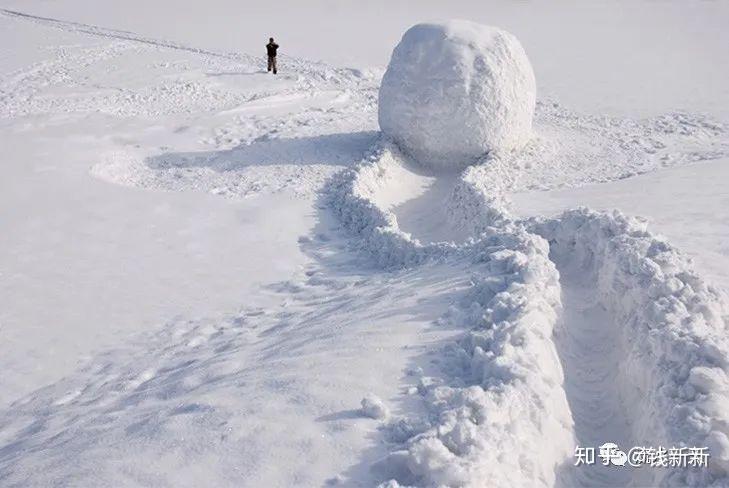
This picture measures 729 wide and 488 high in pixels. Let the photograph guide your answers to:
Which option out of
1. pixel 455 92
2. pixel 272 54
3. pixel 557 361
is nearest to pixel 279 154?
pixel 455 92

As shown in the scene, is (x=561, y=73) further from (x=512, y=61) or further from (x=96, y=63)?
(x=96, y=63)

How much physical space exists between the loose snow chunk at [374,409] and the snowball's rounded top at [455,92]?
734cm

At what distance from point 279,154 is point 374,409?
26.9 ft

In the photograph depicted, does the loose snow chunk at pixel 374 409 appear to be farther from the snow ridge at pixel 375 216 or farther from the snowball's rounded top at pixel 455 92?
the snowball's rounded top at pixel 455 92

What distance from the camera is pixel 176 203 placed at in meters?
9.98

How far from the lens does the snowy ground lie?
12.4 ft

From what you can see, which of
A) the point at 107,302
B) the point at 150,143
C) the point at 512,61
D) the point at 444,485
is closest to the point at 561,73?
the point at 512,61

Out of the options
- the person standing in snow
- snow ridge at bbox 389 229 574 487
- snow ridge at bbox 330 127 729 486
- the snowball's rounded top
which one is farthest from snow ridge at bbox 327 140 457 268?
the person standing in snow

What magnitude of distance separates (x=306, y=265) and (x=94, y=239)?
9.64 ft

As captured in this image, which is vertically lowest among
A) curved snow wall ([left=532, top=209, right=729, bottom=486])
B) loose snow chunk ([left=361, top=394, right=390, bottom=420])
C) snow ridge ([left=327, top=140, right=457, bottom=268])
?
snow ridge ([left=327, top=140, right=457, bottom=268])

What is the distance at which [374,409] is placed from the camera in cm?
392

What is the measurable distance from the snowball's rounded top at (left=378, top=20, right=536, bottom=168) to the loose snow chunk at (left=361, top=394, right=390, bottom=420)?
24.1 feet
